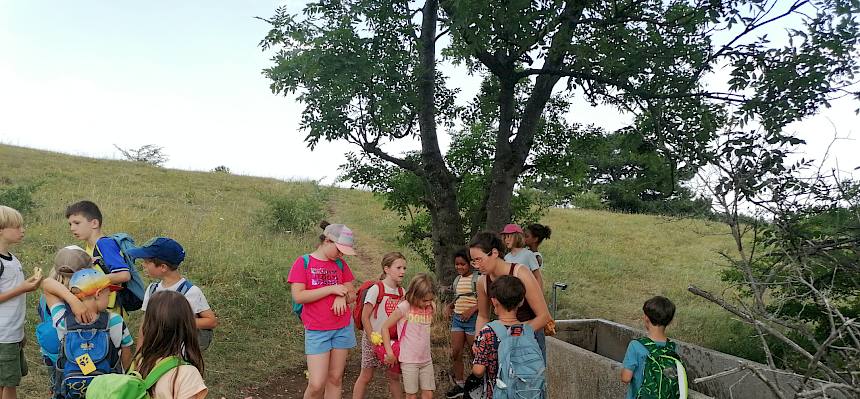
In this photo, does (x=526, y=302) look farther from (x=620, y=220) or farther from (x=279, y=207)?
(x=620, y=220)

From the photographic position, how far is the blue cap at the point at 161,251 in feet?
13.0

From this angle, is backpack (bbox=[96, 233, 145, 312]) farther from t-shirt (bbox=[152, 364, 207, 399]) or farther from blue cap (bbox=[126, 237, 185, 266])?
t-shirt (bbox=[152, 364, 207, 399])

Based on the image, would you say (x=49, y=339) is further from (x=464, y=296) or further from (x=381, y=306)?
(x=464, y=296)

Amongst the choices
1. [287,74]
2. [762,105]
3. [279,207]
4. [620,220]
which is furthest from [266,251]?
[620,220]

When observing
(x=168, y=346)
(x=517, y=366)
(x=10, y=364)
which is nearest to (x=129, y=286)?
(x=10, y=364)

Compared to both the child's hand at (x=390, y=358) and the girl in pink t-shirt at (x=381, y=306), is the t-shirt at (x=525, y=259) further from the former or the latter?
the child's hand at (x=390, y=358)

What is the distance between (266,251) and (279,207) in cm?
324

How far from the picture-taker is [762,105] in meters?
6.68

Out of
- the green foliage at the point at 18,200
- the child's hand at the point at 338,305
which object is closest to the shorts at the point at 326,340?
the child's hand at the point at 338,305

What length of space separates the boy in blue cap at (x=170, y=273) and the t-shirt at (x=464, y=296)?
2540 millimetres

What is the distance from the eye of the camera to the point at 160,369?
2793mm

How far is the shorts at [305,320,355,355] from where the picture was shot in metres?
4.91

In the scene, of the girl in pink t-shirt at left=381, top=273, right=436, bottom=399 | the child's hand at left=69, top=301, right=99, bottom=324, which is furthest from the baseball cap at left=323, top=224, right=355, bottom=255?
the child's hand at left=69, top=301, right=99, bottom=324

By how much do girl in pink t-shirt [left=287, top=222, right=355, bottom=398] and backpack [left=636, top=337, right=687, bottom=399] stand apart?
2.17 metres
